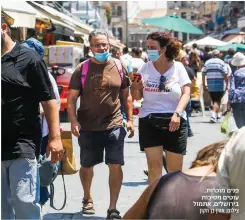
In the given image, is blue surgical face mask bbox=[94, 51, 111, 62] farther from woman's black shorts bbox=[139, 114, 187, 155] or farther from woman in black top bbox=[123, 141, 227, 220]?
woman in black top bbox=[123, 141, 227, 220]

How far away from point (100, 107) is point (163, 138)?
0.61 m

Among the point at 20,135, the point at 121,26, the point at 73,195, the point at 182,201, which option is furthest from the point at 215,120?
the point at 121,26

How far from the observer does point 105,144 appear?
666 cm

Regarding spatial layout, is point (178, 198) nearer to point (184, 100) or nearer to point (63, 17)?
point (184, 100)

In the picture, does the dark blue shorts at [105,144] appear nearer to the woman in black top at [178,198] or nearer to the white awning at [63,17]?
the woman in black top at [178,198]

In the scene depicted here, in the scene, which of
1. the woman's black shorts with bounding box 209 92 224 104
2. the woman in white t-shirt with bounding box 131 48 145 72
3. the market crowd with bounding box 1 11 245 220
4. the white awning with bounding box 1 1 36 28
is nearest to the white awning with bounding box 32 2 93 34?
the woman in white t-shirt with bounding box 131 48 145 72

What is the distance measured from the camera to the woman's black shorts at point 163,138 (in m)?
6.58

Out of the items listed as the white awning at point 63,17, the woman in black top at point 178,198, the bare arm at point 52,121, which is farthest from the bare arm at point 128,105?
the white awning at point 63,17

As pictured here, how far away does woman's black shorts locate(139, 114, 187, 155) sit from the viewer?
6.58 m

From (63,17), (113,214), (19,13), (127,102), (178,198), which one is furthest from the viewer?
(63,17)

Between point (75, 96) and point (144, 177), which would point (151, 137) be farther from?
point (144, 177)

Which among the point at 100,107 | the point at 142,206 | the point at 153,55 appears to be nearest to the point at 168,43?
the point at 153,55

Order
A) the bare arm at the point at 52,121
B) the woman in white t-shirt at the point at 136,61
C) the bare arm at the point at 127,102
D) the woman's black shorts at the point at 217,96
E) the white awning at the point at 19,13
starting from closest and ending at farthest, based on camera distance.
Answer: the bare arm at the point at 52,121
the bare arm at the point at 127,102
the white awning at the point at 19,13
the woman in white t-shirt at the point at 136,61
the woman's black shorts at the point at 217,96

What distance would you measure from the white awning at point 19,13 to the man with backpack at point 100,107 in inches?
139
